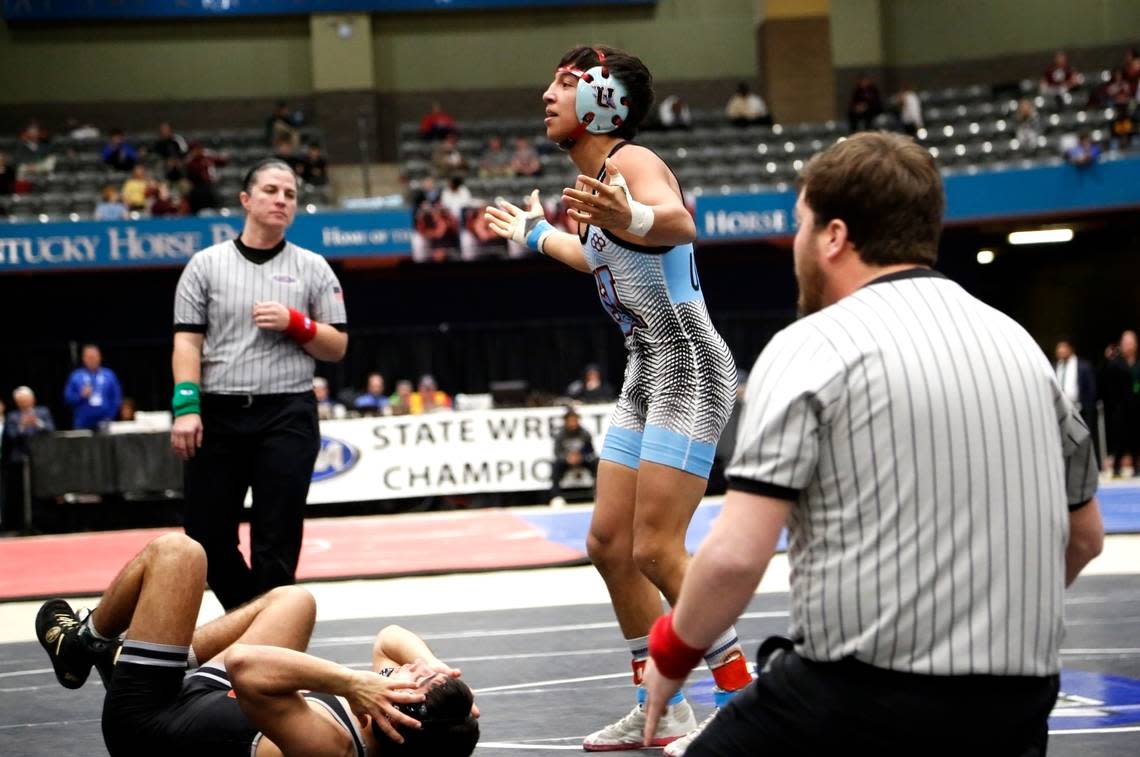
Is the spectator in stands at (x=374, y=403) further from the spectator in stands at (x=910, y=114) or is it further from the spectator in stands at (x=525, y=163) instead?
the spectator in stands at (x=910, y=114)

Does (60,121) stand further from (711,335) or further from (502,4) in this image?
(711,335)

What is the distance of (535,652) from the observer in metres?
5.79

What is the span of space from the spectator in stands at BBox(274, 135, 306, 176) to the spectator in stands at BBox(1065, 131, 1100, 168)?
10665 mm

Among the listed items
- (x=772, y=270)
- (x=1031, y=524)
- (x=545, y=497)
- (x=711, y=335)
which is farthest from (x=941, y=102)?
(x=1031, y=524)

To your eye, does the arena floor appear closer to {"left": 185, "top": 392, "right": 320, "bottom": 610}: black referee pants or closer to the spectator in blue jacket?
{"left": 185, "top": 392, "right": 320, "bottom": 610}: black referee pants

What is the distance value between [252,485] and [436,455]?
9.99 metres

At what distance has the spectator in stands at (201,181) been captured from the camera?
19.0 m

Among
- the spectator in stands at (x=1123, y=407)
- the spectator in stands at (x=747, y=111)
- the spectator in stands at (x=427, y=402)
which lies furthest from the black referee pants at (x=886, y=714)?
the spectator in stands at (x=747, y=111)

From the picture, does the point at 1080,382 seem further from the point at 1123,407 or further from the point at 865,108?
the point at 865,108

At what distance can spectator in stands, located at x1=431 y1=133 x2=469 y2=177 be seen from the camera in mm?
20141

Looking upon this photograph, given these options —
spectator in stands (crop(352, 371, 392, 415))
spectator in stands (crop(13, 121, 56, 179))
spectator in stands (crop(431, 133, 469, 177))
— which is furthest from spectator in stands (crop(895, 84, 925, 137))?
spectator in stands (crop(13, 121, 56, 179))

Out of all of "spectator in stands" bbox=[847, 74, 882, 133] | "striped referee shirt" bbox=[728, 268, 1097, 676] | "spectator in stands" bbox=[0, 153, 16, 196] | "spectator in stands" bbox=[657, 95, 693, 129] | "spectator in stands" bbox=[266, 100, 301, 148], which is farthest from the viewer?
"spectator in stands" bbox=[657, 95, 693, 129]

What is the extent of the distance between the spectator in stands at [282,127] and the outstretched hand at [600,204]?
19.0 meters

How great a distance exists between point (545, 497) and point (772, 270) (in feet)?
25.1
